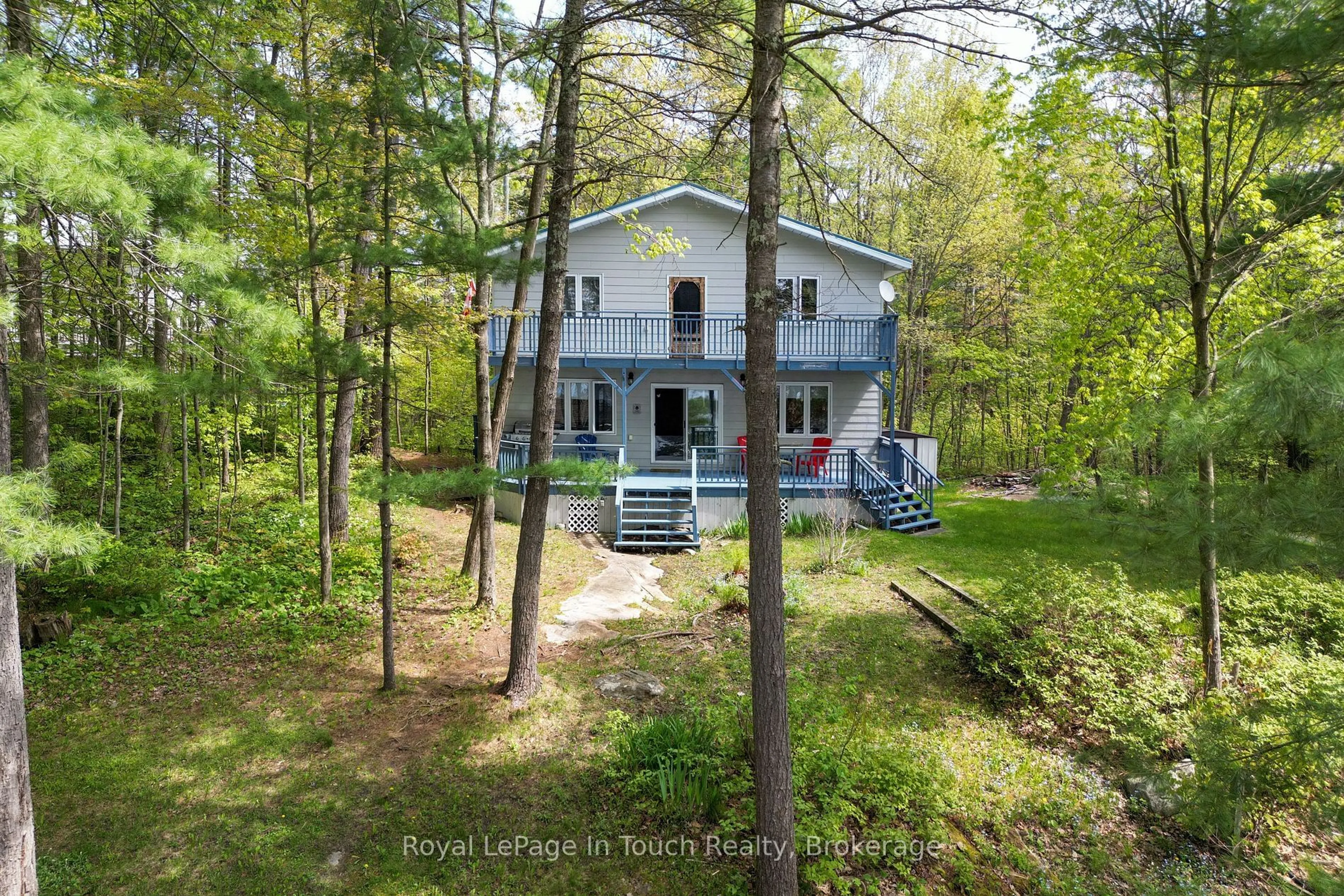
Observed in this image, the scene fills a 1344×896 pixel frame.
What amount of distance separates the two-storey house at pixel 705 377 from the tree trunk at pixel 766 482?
27.7ft

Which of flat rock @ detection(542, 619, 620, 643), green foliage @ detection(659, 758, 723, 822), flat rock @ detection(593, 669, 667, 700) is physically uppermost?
flat rock @ detection(542, 619, 620, 643)

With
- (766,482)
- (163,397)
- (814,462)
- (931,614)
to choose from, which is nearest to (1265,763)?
(766,482)

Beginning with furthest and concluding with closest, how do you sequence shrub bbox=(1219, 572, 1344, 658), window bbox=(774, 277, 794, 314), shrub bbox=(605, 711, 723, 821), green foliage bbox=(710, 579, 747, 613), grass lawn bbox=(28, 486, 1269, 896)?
1. window bbox=(774, 277, 794, 314)
2. green foliage bbox=(710, 579, 747, 613)
3. shrub bbox=(1219, 572, 1344, 658)
4. shrub bbox=(605, 711, 723, 821)
5. grass lawn bbox=(28, 486, 1269, 896)

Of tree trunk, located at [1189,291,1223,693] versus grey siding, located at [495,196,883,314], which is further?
grey siding, located at [495,196,883,314]

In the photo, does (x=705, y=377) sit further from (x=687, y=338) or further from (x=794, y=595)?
(x=794, y=595)

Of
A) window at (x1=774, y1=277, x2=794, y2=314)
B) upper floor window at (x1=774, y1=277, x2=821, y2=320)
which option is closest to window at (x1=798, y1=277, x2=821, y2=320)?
upper floor window at (x1=774, y1=277, x2=821, y2=320)

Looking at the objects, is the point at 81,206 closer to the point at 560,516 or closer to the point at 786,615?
the point at 786,615

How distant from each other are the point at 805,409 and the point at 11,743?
47.0 ft

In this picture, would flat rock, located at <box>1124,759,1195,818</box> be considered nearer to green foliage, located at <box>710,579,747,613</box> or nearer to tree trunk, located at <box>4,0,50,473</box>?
green foliage, located at <box>710,579,747,613</box>

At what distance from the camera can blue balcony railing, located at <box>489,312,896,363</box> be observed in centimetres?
1426

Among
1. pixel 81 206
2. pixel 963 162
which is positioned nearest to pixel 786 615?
pixel 81 206

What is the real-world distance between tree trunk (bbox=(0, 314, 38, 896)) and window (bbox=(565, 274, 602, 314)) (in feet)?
39.2

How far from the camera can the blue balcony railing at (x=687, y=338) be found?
46.8 ft

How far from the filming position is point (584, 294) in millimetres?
15414
